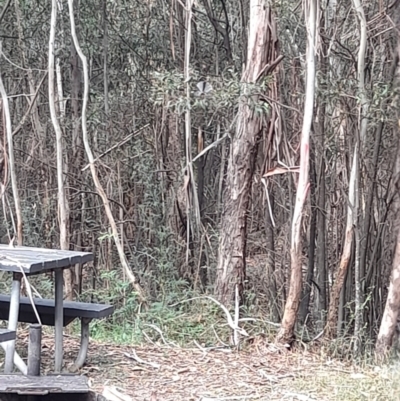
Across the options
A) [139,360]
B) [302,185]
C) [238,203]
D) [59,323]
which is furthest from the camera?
[238,203]

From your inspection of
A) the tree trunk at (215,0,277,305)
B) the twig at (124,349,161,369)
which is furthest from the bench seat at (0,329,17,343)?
the tree trunk at (215,0,277,305)

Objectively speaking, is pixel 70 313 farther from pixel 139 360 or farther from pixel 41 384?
pixel 41 384

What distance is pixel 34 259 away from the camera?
3.84 m

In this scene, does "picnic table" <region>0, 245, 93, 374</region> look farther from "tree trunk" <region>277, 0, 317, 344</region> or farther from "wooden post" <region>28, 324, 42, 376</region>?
"tree trunk" <region>277, 0, 317, 344</region>

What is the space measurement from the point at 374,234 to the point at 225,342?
5.48 feet

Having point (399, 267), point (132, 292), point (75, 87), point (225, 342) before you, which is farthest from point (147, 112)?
point (399, 267)

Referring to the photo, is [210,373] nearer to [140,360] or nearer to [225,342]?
[140,360]

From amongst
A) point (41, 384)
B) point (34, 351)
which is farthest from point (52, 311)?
point (41, 384)

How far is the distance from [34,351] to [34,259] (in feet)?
1.63

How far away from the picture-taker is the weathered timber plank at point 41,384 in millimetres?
3570

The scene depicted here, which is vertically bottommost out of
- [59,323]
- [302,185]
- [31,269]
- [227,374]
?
[227,374]

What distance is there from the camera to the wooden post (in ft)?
12.6

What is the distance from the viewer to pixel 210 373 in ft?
14.0

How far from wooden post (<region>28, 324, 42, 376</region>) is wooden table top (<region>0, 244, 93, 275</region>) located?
1.10ft
